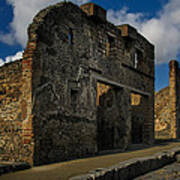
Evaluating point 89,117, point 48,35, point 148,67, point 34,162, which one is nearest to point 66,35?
point 48,35

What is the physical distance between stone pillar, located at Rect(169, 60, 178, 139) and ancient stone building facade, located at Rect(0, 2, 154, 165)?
639 centimetres

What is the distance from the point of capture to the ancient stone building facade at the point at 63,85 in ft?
19.2

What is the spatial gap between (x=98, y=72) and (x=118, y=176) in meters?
4.14

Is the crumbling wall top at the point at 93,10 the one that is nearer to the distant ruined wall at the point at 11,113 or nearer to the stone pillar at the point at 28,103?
the stone pillar at the point at 28,103

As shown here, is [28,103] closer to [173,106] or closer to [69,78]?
[69,78]

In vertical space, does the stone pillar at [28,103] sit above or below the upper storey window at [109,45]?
below

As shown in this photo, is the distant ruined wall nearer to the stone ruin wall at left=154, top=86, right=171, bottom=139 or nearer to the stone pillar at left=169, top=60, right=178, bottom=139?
the stone pillar at left=169, top=60, right=178, bottom=139

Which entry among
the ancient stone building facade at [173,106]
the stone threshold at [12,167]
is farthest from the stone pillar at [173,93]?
the stone threshold at [12,167]

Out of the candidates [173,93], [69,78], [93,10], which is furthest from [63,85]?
[173,93]

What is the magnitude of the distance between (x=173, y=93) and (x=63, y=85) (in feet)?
34.1

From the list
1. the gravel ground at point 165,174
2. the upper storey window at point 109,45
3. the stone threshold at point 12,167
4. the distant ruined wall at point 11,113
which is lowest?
the gravel ground at point 165,174

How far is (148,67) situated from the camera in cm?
1169

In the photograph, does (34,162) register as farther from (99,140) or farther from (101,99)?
(101,99)

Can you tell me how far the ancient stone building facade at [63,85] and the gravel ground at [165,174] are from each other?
211 centimetres
